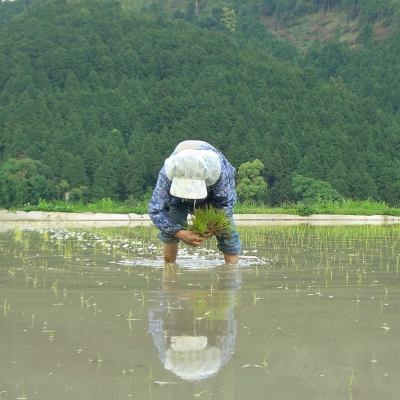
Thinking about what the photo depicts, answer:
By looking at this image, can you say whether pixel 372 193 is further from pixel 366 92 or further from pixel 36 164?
pixel 366 92

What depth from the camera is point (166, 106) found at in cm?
6184

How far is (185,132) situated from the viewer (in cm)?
5647

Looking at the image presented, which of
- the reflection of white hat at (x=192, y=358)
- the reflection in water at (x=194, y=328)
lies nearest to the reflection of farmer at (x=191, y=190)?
the reflection in water at (x=194, y=328)

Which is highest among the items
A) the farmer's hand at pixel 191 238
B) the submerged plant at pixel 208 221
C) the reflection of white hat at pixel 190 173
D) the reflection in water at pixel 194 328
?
the reflection of white hat at pixel 190 173

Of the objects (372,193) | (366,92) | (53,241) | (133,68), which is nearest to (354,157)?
(372,193)

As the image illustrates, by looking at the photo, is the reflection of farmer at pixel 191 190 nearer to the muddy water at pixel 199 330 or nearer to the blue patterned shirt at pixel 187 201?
the blue patterned shirt at pixel 187 201

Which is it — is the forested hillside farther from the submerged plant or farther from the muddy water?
the muddy water

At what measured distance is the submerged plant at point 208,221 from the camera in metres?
6.62

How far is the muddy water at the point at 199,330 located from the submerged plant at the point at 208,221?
1.22 ft

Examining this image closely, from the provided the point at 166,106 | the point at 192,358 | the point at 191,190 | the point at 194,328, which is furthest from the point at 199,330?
the point at 166,106

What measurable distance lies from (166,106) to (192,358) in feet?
193

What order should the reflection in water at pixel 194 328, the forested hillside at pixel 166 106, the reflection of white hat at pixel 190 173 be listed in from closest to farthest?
the reflection in water at pixel 194 328
the reflection of white hat at pixel 190 173
the forested hillside at pixel 166 106

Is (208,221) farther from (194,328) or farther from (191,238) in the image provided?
(194,328)

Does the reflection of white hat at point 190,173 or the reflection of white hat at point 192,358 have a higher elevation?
the reflection of white hat at point 190,173
